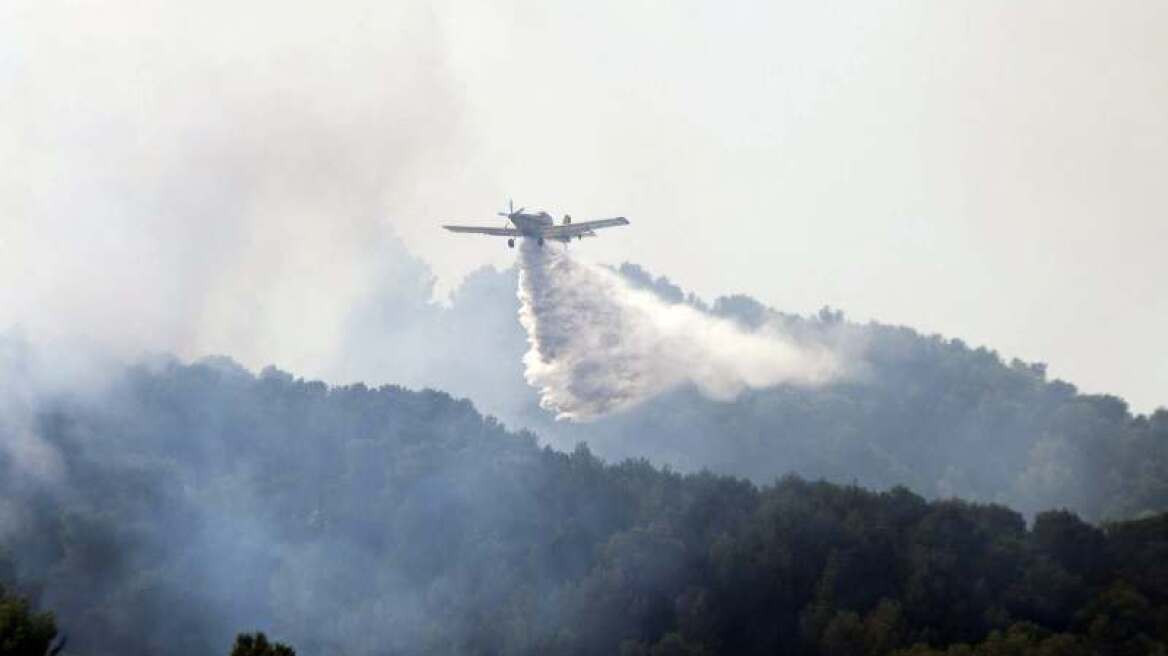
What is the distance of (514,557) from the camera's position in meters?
164

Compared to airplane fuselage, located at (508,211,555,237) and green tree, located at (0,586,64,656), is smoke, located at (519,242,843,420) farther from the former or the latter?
green tree, located at (0,586,64,656)

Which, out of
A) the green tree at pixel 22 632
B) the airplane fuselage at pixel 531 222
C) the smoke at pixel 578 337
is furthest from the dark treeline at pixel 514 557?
the green tree at pixel 22 632

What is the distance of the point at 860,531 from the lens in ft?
481

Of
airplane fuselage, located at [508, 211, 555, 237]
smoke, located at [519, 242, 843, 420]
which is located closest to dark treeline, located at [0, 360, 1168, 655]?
smoke, located at [519, 242, 843, 420]

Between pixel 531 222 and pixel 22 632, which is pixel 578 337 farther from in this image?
pixel 22 632

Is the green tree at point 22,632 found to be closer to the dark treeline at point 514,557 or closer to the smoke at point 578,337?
the dark treeline at point 514,557

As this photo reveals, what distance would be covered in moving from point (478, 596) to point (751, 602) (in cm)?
2370

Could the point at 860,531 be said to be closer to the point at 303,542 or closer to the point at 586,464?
the point at 586,464

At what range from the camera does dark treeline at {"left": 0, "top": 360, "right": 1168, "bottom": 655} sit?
135875 mm

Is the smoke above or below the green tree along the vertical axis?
above

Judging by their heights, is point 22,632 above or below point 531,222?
below

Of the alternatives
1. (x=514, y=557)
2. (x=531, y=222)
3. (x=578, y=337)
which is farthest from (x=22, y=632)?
(x=514, y=557)

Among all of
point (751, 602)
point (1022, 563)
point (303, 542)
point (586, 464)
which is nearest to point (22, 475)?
point (303, 542)

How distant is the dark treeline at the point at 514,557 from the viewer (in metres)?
136
